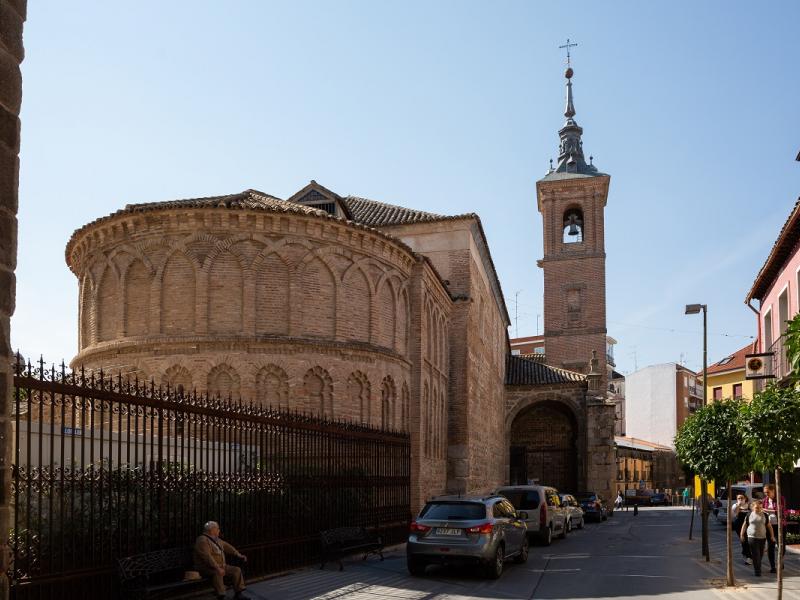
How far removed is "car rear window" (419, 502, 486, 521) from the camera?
1422 centimetres

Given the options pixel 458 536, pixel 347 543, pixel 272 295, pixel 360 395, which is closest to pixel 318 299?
pixel 272 295

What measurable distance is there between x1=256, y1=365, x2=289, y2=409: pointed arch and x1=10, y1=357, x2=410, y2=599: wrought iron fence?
5123 millimetres

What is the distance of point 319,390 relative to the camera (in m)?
23.7

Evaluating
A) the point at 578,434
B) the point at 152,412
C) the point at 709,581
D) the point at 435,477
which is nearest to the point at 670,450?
the point at 578,434

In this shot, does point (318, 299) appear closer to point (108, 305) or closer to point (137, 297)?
point (137, 297)

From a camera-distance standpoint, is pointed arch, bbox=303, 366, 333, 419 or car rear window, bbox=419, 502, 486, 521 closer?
car rear window, bbox=419, 502, 486, 521

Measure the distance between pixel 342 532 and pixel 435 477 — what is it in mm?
15031

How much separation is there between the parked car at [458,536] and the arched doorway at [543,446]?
115 ft

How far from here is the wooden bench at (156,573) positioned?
948 cm

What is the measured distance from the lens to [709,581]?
568 inches

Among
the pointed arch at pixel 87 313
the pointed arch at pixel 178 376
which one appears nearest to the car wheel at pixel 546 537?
the pointed arch at pixel 178 376

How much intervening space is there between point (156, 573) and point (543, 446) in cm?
4161

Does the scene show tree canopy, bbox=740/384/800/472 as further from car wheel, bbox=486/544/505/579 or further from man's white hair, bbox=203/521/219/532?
man's white hair, bbox=203/521/219/532

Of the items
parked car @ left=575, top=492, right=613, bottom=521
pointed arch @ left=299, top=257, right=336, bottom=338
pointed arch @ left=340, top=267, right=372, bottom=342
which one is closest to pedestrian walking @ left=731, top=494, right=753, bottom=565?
pointed arch @ left=340, top=267, right=372, bottom=342
